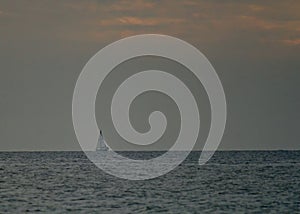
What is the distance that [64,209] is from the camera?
7231cm

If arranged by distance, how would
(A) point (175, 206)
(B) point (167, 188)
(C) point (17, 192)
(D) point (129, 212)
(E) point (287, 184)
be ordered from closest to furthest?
(D) point (129, 212)
(A) point (175, 206)
(C) point (17, 192)
(B) point (167, 188)
(E) point (287, 184)

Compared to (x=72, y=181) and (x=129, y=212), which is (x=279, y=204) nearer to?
(x=129, y=212)

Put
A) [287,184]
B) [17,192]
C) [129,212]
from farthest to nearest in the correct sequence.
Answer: [287,184]
[17,192]
[129,212]

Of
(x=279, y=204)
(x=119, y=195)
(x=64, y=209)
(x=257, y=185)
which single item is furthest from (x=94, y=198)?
(x=257, y=185)

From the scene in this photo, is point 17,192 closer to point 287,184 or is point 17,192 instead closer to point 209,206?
point 209,206

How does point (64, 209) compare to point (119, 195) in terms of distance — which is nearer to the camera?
point (64, 209)

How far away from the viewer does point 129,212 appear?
233 ft

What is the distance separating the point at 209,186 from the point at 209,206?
2524 cm

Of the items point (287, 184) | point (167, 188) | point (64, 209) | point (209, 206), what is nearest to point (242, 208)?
point (209, 206)

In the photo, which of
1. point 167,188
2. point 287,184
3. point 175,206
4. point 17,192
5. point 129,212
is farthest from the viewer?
point 287,184

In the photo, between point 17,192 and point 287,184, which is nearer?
point 17,192

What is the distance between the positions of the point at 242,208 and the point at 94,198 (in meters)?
14.8

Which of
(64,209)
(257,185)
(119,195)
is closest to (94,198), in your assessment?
(119,195)

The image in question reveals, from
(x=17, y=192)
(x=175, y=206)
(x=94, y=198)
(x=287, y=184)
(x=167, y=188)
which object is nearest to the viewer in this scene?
(x=175, y=206)
